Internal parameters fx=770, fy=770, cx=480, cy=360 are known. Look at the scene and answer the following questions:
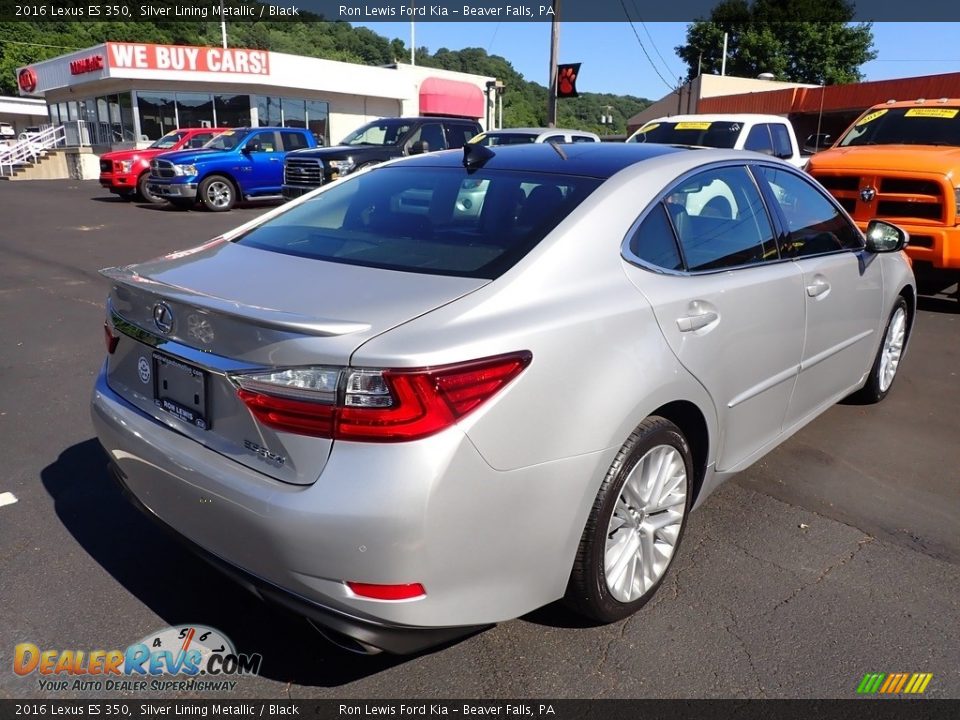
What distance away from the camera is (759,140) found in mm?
11078

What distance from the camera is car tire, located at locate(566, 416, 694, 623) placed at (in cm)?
247

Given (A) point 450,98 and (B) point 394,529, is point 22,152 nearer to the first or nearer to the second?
(A) point 450,98

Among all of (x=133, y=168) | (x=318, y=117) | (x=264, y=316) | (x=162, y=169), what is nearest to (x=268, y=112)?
(x=318, y=117)

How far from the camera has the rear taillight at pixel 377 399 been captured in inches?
78.8

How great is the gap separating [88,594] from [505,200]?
216cm

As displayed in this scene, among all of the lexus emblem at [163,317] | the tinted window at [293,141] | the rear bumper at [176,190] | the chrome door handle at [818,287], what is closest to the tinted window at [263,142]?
the tinted window at [293,141]

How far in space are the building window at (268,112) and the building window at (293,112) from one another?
0.28 meters

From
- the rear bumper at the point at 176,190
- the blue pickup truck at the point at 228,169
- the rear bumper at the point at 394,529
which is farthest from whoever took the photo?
the blue pickup truck at the point at 228,169

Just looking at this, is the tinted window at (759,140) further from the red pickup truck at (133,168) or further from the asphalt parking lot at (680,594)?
the red pickup truck at (133,168)

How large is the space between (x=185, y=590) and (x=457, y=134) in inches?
544

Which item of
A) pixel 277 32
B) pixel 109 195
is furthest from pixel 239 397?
pixel 277 32

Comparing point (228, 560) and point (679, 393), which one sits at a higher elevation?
point (679, 393)

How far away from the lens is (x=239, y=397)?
2189 mm
